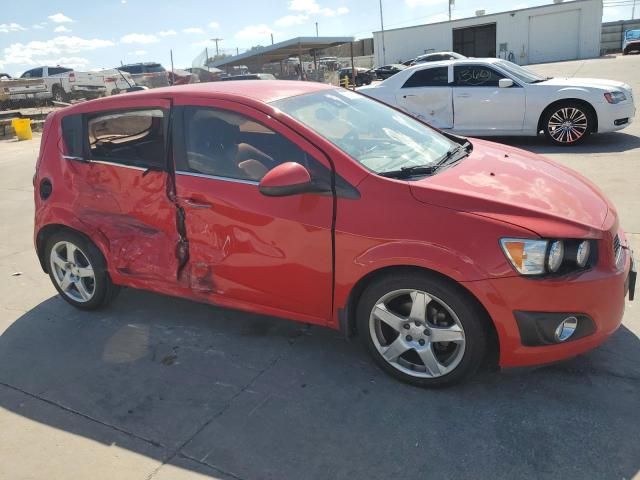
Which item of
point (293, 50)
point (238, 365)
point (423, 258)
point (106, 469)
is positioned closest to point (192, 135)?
point (238, 365)

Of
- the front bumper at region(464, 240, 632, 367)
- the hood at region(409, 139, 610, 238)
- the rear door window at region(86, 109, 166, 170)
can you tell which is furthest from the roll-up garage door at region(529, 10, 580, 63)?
the front bumper at region(464, 240, 632, 367)

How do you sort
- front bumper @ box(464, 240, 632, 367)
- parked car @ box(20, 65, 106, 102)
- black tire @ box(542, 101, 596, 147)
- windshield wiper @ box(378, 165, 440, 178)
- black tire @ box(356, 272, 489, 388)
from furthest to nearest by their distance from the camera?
parked car @ box(20, 65, 106, 102) < black tire @ box(542, 101, 596, 147) < windshield wiper @ box(378, 165, 440, 178) < black tire @ box(356, 272, 489, 388) < front bumper @ box(464, 240, 632, 367)

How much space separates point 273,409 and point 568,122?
7.82 m

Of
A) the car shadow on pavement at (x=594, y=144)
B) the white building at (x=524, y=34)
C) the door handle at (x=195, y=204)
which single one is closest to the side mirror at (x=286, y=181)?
the door handle at (x=195, y=204)

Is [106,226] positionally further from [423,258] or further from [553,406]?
[553,406]

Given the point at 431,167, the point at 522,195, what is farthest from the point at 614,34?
the point at 522,195

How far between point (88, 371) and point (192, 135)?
1611 mm

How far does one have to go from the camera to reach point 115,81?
2412cm

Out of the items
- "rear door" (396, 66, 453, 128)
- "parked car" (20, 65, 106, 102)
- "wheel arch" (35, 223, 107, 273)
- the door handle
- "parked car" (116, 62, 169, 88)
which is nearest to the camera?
the door handle

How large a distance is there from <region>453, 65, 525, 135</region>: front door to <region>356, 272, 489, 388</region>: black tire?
723 centimetres

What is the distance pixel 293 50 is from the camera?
81.1 ft

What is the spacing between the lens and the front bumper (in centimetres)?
259

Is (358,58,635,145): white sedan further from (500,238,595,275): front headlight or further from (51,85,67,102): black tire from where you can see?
(51,85,67,102): black tire

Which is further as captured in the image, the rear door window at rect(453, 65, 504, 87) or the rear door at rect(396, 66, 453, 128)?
the rear door at rect(396, 66, 453, 128)
